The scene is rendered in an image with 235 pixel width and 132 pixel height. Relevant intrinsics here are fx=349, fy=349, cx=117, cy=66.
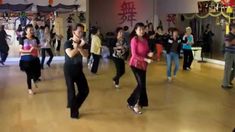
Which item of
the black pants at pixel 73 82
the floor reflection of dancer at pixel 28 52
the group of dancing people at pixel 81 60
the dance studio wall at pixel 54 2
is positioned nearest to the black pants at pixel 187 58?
the group of dancing people at pixel 81 60

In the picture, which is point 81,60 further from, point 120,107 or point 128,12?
point 128,12

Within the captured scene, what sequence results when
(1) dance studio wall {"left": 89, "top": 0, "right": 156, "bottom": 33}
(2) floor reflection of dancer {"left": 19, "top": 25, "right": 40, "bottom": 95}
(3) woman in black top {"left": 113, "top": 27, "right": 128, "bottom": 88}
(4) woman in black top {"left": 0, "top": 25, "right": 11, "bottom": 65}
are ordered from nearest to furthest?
(2) floor reflection of dancer {"left": 19, "top": 25, "right": 40, "bottom": 95} → (3) woman in black top {"left": 113, "top": 27, "right": 128, "bottom": 88} → (4) woman in black top {"left": 0, "top": 25, "right": 11, "bottom": 65} → (1) dance studio wall {"left": 89, "top": 0, "right": 156, "bottom": 33}

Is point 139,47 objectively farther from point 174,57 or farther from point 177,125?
point 174,57

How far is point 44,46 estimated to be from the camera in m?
10.7

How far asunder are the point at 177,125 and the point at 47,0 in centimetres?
947

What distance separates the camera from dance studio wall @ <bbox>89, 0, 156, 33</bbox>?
18.4m

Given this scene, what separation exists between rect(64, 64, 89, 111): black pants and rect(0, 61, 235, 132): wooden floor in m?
0.27

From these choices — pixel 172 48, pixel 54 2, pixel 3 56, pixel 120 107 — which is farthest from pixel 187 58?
pixel 3 56

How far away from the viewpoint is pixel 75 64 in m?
5.34

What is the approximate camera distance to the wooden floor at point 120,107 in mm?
5078

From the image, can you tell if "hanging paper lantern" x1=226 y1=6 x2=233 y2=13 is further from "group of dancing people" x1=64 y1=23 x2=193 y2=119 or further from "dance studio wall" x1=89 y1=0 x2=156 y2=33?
"dance studio wall" x1=89 y1=0 x2=156 y2=33

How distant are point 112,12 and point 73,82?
44.0 ft

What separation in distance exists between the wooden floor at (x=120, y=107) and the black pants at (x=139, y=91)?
0.17 meters

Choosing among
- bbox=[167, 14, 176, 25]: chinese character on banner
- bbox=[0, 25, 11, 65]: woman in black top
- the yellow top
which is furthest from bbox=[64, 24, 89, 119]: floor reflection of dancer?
bbox=[167, 14, 176, 25]: chinese character on banner
